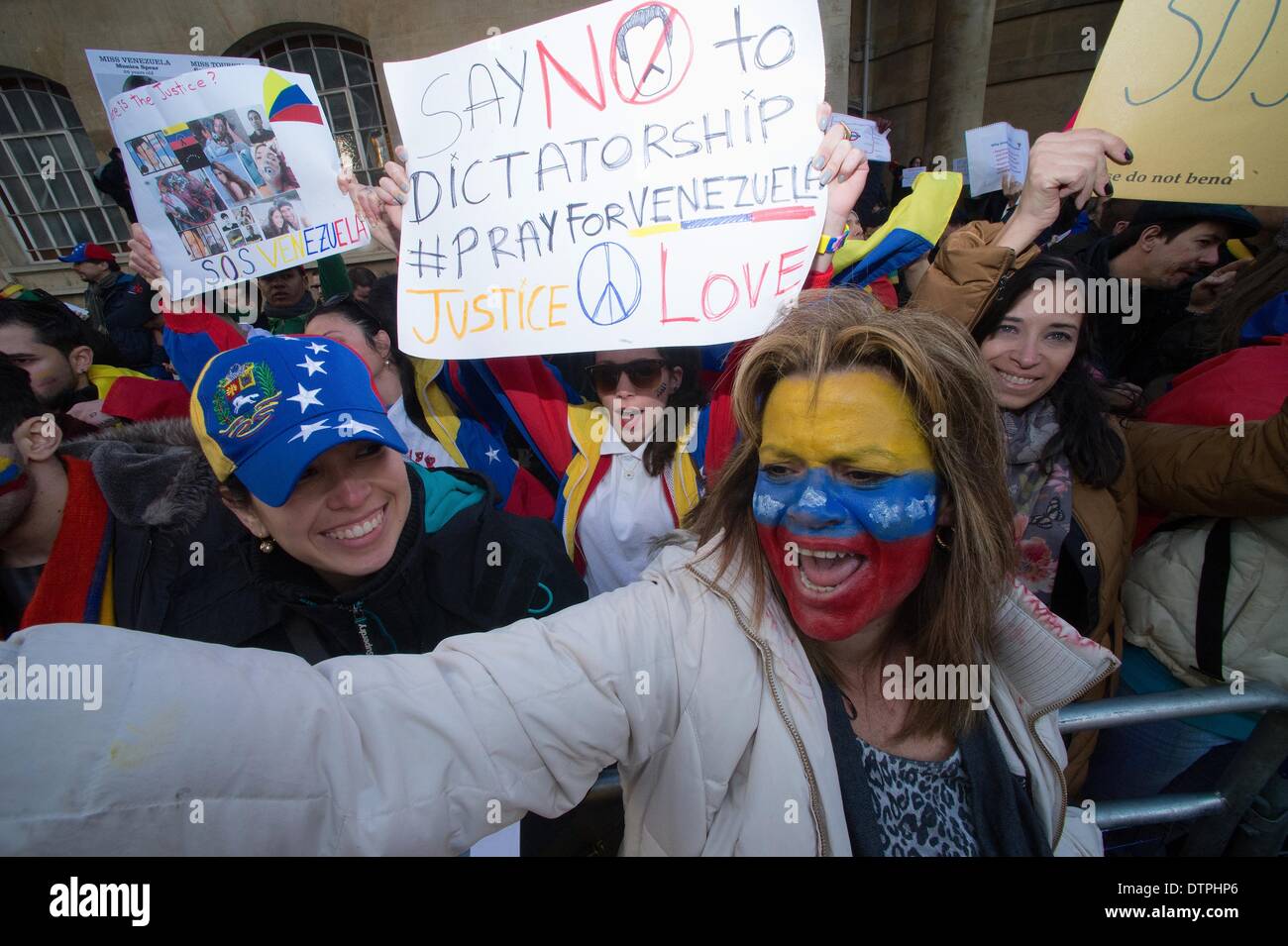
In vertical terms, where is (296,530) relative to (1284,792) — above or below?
above

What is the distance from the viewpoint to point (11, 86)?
8.99 meters

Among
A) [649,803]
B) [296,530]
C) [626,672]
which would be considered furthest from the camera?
[296,530]

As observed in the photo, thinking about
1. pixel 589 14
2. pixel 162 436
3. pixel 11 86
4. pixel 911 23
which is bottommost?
pixel 162 436

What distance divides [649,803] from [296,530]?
0.99 m

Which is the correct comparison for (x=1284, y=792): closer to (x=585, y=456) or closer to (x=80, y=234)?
(x=585, y=456)

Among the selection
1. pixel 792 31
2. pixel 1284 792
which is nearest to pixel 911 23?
pixel 792 31

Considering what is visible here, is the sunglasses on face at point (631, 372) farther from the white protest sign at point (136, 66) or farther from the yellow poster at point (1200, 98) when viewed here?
the white protest sign at point (136, 66)

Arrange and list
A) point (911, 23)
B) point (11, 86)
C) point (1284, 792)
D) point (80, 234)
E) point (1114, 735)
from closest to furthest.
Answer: point (1284, 792)
point (1114, 735)
point (11, 86)
point (80, 234)
point (911, 23)

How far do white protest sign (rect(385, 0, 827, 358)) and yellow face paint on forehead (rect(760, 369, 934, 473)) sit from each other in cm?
45

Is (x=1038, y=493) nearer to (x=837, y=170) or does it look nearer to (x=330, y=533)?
(x=837, y=170)

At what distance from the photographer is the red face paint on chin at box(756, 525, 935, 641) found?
1.09m

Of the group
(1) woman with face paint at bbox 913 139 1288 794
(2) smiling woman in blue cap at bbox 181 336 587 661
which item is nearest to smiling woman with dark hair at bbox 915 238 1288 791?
(1) woman with face paint at bbox 913 139 1288 794

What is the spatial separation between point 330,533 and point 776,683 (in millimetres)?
1069

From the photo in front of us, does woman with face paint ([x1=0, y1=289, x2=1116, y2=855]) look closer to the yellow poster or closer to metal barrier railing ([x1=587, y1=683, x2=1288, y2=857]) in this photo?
metal barrier railing ([x1=587, y1=683, x2=1288, y2=857])
